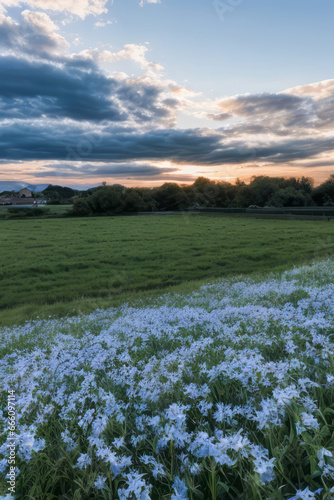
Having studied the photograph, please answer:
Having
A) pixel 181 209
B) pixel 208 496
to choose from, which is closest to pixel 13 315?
pixel 208 496

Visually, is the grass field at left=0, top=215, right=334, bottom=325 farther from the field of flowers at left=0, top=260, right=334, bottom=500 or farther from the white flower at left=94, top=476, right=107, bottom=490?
the white flower at left=94, top=476, right=107, bottom=490

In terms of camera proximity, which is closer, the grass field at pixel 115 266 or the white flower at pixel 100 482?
the white flower at pixel 100 482

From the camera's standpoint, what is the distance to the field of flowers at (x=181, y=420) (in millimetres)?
2170

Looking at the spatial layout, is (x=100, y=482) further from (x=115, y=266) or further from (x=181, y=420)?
(x=115, y=266)

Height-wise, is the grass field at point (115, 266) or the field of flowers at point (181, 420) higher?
the field of flowers at point (181, 420)

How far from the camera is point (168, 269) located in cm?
2102

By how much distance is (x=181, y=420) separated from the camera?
7.57 ft

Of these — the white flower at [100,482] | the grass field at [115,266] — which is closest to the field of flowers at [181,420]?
the white flower at [100,482]

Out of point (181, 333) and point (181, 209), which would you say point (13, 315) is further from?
point (181, 209)

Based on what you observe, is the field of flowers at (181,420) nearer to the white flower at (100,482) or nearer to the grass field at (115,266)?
the white flower at (100,482)

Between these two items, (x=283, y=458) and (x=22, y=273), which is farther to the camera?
(x=22, y=273)

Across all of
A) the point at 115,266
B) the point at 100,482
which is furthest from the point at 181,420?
the point at 115,266

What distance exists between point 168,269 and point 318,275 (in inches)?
470

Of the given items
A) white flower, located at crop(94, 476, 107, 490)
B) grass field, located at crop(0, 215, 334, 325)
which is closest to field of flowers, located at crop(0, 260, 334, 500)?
white flower, located at crop(94, 476, 107, 490)
